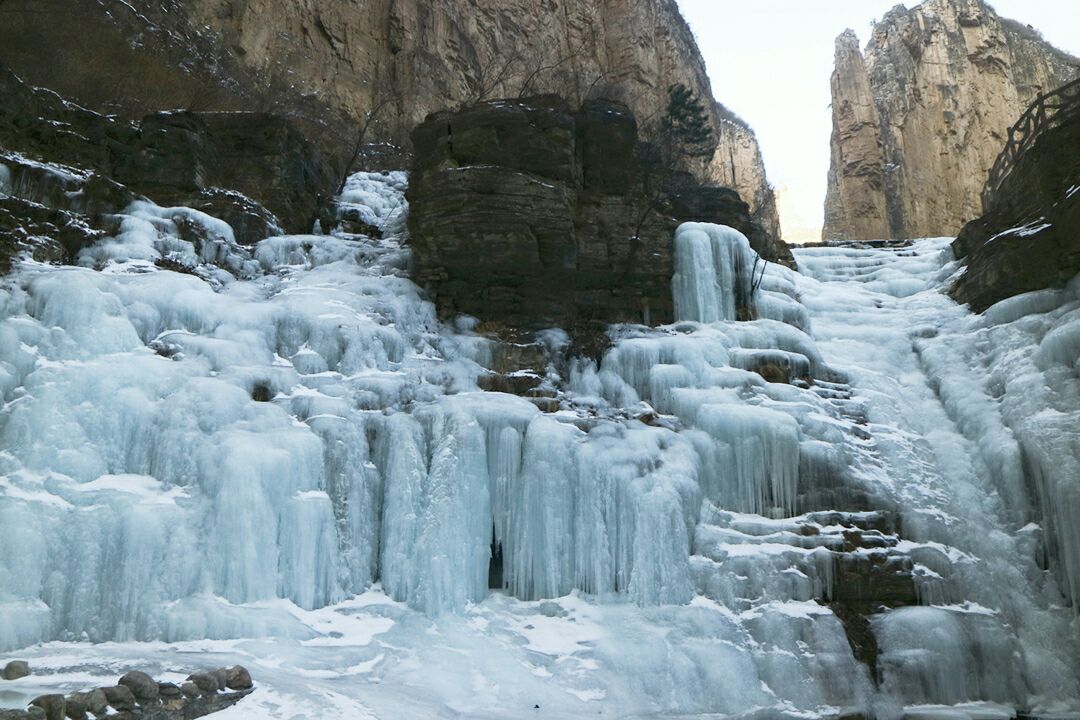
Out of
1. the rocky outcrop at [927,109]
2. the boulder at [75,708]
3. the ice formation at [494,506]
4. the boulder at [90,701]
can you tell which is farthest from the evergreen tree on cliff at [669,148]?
the rocky outcrop at [927,109]

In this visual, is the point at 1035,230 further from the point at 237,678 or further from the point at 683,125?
the point at 237,678

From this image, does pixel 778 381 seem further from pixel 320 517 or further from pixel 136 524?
pixel 136 524

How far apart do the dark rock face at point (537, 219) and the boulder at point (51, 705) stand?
8.44m

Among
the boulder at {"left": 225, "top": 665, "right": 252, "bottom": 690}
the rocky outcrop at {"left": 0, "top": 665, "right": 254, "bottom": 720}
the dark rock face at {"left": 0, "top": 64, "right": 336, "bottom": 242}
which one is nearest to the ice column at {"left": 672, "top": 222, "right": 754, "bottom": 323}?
the dark rock face at {"left": 0, "top": 64, "right": 336, "bottom": 242}

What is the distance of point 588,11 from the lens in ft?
104

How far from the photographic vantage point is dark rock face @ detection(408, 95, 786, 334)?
13227mm

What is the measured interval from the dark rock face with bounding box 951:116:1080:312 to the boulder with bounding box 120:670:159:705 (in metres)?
12.9

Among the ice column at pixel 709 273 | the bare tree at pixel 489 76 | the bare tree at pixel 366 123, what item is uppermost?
the bare tree at pixel 489 76

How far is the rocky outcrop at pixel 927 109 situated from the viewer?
35.1 m

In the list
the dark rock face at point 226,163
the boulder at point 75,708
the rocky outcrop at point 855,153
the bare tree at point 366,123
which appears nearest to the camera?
the boulder at point 75,708

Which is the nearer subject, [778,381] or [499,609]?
[499,609]

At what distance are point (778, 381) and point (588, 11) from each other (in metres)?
22.8

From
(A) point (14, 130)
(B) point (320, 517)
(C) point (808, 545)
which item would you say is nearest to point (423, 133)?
(A) point (14, 130)

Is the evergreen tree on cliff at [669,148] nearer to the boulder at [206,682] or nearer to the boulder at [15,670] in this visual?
the boulder at [206,682]
